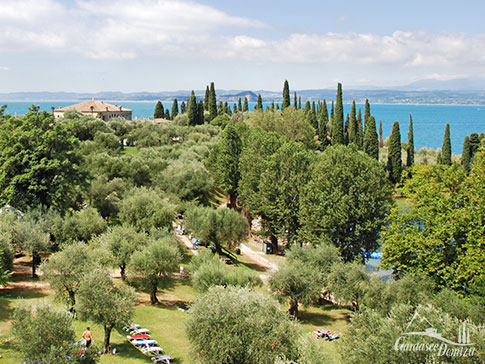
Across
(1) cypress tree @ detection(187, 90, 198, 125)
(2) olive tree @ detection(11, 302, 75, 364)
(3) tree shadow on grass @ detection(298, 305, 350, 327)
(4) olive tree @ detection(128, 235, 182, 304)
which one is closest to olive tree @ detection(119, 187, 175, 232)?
(4) olive tree @ detection(128, 235, 182, 304)

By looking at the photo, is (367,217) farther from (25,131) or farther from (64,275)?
(25,131)


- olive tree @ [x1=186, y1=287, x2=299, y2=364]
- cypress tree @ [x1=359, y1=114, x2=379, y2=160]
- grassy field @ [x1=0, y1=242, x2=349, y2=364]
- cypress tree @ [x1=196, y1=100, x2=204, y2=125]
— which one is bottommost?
grassy field @ [x1=0, y1=242, x2=349, y2=364]

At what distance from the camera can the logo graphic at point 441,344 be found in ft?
51.1

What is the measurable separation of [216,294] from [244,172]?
32452 millimetres

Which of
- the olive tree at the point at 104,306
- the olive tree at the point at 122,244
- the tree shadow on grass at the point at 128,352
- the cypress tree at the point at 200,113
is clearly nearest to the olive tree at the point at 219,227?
the olive tree at the point at 122,244

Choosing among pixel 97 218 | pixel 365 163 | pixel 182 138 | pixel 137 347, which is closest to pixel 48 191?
pixel 97 218

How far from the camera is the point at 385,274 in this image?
43062 millimetres

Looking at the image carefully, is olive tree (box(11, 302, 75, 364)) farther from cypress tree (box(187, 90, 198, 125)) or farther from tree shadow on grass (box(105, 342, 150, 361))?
cypress tree (box(187, 90, 198, 125))

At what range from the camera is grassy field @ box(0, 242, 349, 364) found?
19672 millimetres

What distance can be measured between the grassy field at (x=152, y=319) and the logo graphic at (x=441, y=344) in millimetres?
4402

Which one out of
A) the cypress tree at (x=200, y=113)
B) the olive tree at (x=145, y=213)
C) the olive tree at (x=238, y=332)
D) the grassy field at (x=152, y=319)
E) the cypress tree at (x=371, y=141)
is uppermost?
the cypress tree at (x=200, y=113)

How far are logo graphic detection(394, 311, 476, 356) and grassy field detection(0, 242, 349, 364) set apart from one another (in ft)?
14.4

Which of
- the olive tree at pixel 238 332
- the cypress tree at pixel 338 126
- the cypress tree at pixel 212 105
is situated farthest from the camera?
the cypress tree at pixel 212 105

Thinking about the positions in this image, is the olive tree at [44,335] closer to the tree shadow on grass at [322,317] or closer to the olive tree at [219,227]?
the tree shadow on grass at [322,317]
